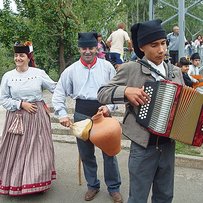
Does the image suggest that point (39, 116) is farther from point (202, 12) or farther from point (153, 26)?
point (202, 12)

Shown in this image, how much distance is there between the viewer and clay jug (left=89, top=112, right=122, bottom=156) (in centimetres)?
296

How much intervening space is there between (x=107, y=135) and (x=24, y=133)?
1433 mm

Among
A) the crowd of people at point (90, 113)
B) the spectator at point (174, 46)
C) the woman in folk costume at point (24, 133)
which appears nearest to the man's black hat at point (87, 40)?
the crowd of people at point (90, 113)

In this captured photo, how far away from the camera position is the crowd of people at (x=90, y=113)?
2.63 metres

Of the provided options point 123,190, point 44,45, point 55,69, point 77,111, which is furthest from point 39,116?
point 55,69

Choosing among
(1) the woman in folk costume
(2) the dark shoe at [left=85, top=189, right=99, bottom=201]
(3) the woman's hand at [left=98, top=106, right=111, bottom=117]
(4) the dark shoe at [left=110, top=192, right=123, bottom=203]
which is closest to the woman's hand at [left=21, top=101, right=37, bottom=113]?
(1) the woman in folk costume

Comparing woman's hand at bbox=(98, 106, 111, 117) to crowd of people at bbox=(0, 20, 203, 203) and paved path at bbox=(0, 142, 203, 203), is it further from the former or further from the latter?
paved path at bbox=(0, 142, 203, 203)

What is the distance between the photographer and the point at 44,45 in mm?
10320

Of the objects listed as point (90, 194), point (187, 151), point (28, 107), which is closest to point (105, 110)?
point (28, 107)

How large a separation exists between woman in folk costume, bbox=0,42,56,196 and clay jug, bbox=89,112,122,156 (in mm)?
1200

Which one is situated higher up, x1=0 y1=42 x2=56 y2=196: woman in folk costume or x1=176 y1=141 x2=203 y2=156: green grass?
x1=0 y1=42 x2=56 y2=196: woman in folk costume

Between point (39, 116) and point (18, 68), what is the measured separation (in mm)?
604

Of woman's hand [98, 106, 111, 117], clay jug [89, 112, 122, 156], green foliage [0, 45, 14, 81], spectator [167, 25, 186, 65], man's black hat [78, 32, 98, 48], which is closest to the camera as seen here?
clay jug [89, 112, 122, 156]

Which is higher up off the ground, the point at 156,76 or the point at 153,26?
the point at 153,26
